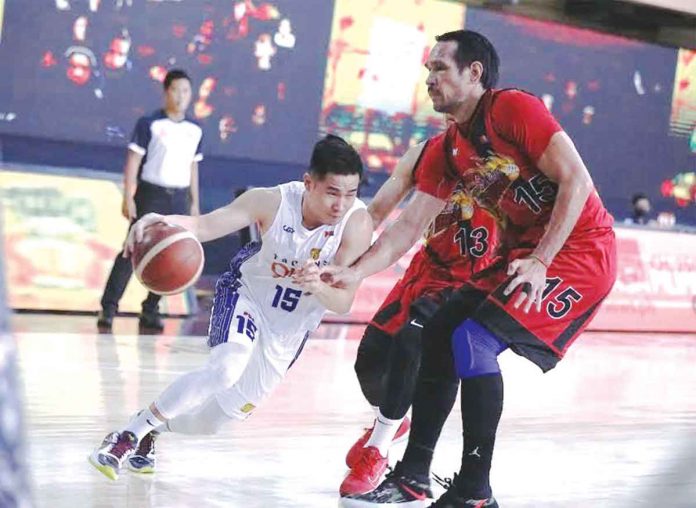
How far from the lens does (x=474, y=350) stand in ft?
14.0

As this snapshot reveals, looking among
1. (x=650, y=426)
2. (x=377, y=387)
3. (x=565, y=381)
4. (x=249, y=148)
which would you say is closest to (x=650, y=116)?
(x=249, y=148)

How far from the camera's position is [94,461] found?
4688mm

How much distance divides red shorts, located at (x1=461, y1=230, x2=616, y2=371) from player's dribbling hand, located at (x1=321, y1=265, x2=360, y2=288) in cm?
45

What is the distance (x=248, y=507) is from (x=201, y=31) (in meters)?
9.85

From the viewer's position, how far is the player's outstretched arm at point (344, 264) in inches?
A: 166

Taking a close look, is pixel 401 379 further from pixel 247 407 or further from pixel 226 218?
pixel 226 218

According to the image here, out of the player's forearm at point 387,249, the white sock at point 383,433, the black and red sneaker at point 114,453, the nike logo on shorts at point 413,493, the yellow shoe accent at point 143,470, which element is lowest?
the yellow shoe accent at point 143,470

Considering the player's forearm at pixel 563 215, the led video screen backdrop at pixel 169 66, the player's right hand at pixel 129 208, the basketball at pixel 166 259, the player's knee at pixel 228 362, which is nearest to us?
the player's forearm at pixel 563 215

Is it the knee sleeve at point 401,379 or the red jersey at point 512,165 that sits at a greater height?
the red jersey at point 512,165

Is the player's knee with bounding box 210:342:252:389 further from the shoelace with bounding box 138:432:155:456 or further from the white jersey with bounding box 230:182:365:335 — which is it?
the shoelace with bounding box 138:432:155:456

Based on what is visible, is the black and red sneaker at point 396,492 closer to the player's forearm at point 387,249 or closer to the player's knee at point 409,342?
the player's knee at point 409,342

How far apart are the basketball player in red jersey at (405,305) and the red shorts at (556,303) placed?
55 cm

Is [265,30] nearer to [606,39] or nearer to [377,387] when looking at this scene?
[606,39]

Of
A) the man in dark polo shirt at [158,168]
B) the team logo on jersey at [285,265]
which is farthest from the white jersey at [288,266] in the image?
the man in dark polo shirt at [158,168]
